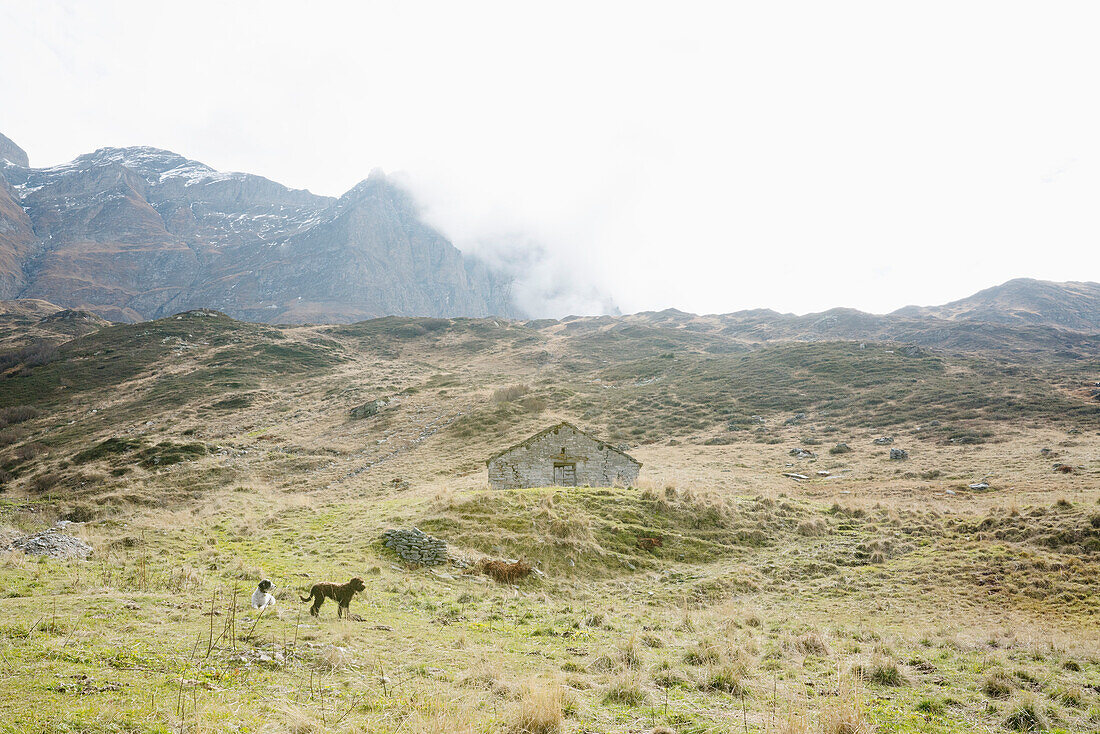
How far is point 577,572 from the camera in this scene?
599 inches

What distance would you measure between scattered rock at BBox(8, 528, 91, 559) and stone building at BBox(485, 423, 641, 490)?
49.6ft

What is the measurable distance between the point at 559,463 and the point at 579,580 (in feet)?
32.0

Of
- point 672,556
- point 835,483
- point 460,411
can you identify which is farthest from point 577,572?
point 460,411

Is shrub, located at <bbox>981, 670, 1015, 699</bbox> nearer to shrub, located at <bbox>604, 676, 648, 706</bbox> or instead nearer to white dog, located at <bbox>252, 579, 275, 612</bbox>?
shrub, located at <bbox>604, 676, 648, 706</bbox>

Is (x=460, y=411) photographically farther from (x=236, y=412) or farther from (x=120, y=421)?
(x=120, y=421)

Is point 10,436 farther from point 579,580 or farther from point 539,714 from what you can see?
point 539,714

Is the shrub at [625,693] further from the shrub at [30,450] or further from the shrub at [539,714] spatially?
the shrub at [30,450]

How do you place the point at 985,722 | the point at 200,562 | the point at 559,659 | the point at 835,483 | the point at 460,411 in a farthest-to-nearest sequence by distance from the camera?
1. the point at 460,411
2. the point at 835,483
3. the point at 200,562
4. the point at 559,659
5. the point at 985,722

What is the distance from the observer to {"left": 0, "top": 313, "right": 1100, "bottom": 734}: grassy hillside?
5.57 m

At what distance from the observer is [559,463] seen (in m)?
24.3

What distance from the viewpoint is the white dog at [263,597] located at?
9.16 metres

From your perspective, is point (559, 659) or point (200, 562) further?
point (200, 562)

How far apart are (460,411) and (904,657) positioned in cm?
4582

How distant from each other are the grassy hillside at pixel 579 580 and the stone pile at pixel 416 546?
44cm
